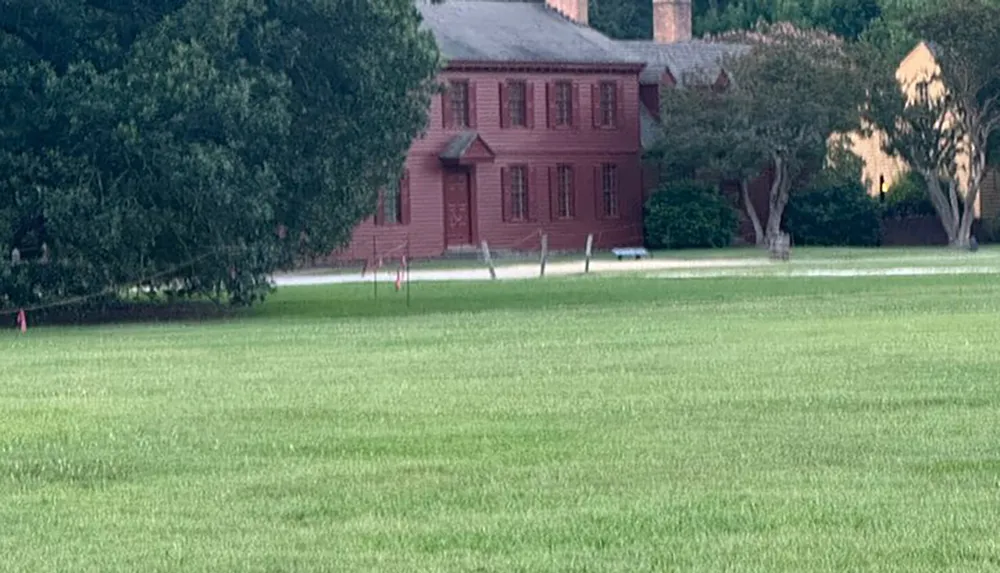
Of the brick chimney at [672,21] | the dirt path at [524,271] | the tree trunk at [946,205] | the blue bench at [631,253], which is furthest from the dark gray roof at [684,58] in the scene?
the dirt path at [524,271]

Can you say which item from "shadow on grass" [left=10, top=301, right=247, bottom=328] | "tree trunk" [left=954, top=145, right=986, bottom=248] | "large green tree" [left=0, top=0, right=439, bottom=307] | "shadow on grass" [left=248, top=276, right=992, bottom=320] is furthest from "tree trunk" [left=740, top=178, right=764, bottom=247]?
"large green tree" [left=0, top=0, right=439, bottom=307]

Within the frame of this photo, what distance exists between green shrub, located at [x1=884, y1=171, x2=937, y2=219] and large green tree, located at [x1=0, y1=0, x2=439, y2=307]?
37634 millimetres

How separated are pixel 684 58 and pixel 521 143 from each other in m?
11.0

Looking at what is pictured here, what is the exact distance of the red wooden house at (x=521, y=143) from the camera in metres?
67.9

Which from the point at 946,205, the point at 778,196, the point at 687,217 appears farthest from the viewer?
the point at 778,196

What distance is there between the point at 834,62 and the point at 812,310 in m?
36.6

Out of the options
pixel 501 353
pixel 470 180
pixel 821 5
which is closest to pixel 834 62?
pixel 470 180

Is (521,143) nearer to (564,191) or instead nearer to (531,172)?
(531,172)

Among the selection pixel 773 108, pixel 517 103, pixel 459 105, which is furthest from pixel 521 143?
pixel 773 108

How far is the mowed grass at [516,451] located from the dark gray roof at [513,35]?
39.1 m

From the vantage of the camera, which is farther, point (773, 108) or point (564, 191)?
point (564, 191)

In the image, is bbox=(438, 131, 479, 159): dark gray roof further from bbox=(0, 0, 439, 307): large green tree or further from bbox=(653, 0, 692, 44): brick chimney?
bbox=(0, 0, 439, 307): large green tree

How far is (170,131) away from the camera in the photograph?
123ft

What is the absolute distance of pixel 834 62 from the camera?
230 feet
